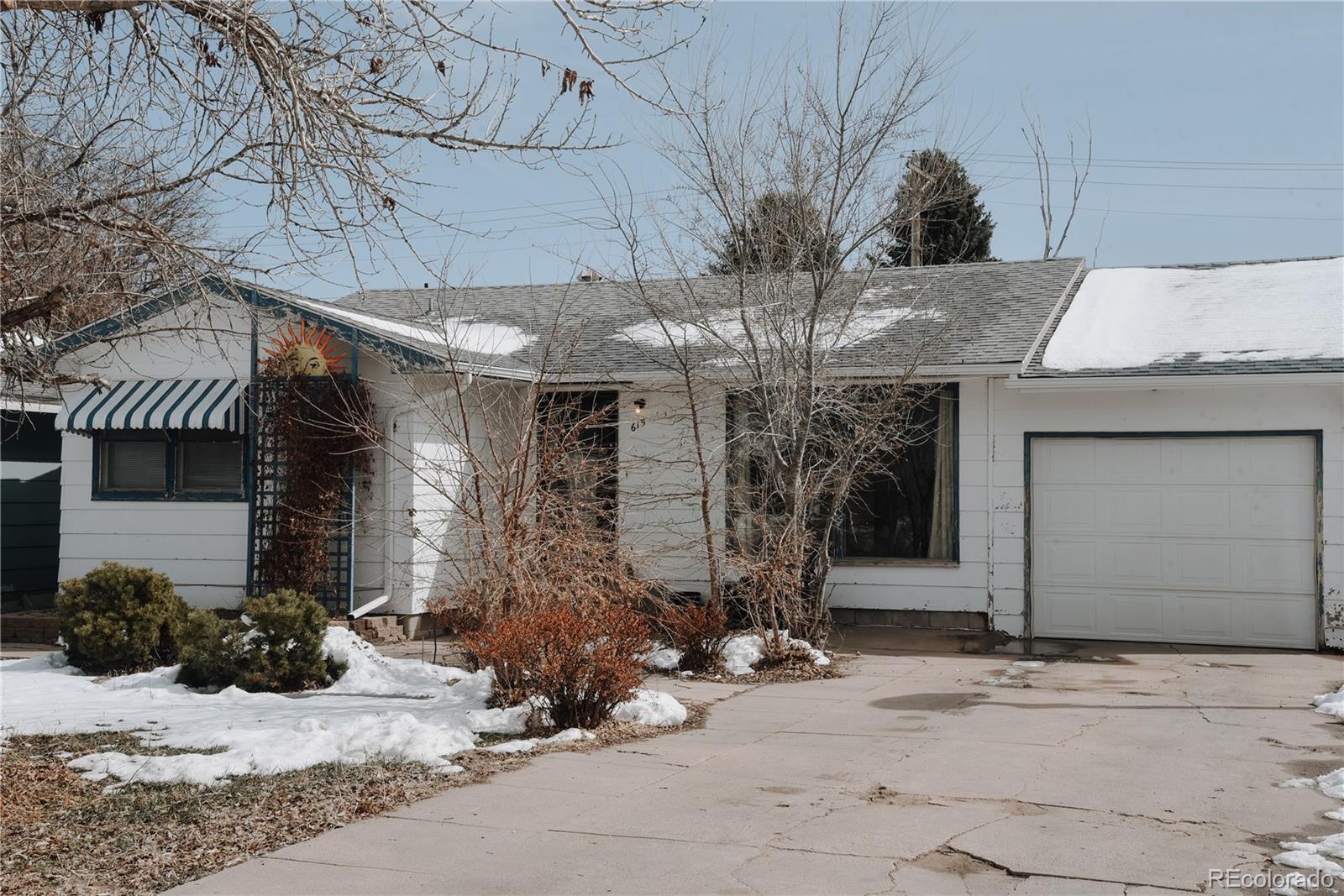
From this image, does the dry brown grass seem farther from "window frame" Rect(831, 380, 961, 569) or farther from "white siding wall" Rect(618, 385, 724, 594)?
"window frame" Rect(831, 380, 961, 569)

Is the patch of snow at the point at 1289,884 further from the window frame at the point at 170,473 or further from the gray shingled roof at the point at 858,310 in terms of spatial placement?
the window frame at the point at 170,473

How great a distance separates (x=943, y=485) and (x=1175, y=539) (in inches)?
97.0

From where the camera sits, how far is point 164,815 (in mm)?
6137

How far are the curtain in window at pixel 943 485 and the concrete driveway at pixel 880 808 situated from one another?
3896 mm

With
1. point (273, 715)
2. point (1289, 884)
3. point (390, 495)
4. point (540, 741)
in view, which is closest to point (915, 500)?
point (390, 495)

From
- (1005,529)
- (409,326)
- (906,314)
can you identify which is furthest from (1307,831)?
(409,326)

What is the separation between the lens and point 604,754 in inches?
294

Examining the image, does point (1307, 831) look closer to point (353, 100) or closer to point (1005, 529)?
point (353, 100)

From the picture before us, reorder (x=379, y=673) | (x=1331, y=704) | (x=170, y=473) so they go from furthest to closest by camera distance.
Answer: (x=170, y=473) < (x=379, y=673) < (x=1331, y=704)

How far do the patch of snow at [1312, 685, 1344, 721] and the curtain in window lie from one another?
4.54m

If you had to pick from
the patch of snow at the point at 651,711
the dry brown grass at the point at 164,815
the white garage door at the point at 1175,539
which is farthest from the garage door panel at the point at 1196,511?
the dry brown grass at the point at 164,815

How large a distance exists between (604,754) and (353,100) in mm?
4156

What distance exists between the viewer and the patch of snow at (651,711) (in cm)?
845

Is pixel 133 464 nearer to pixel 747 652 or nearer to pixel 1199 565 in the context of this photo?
pixel 747 652
